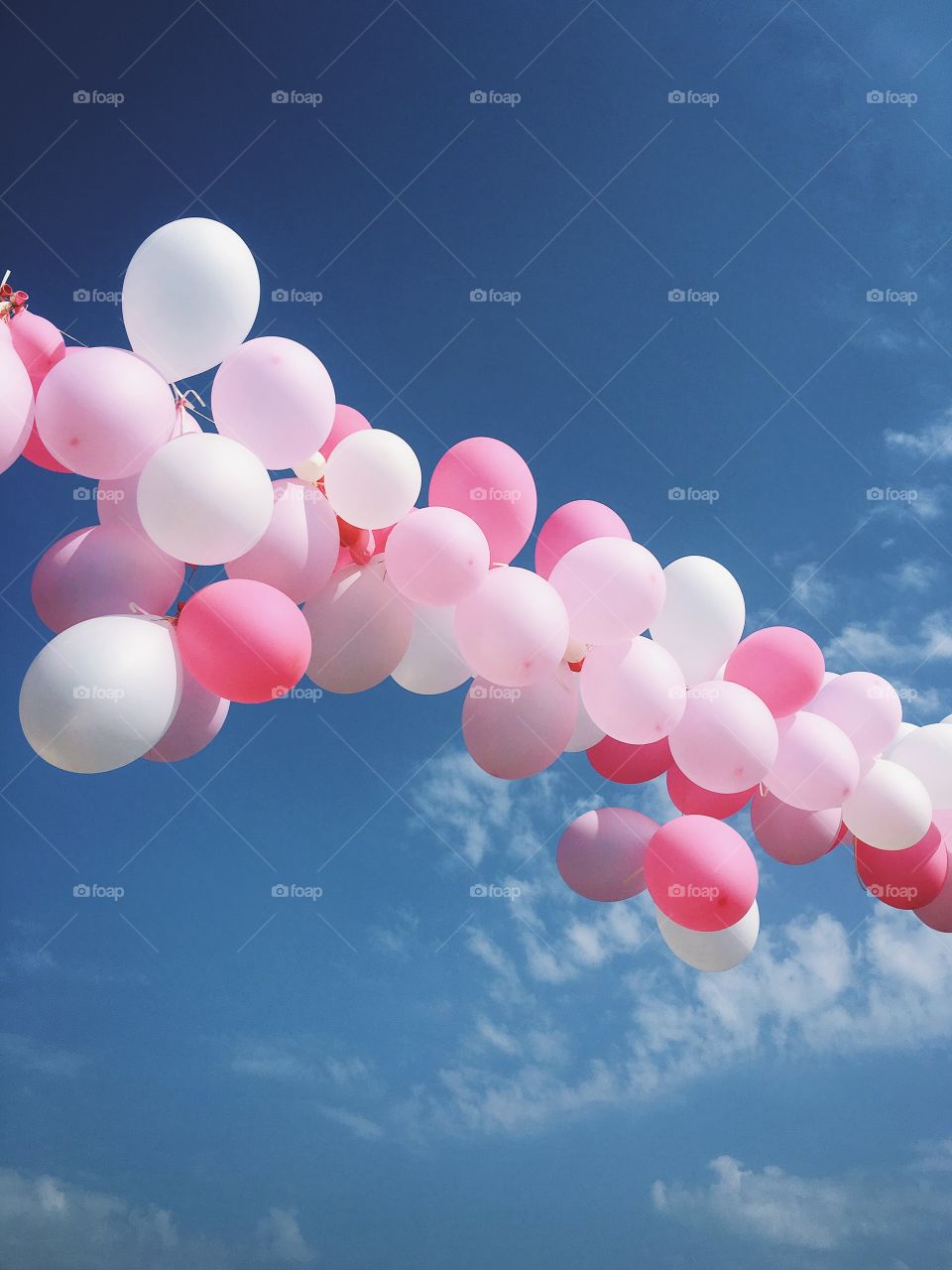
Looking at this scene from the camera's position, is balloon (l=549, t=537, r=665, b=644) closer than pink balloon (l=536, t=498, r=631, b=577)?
Yes

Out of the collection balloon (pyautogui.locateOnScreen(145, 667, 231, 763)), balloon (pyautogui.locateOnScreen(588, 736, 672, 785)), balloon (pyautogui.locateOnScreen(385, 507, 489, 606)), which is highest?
balloon (pyautogui.locateOnScreen(588, 736, 672, 785))

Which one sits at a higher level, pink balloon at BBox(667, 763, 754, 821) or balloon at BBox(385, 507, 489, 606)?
pink balloon at BBox(667, 763, 754, 821)

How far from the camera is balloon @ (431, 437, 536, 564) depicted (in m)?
2.99

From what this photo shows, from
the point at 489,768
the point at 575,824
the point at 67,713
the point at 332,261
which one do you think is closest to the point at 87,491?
the point at 67,713

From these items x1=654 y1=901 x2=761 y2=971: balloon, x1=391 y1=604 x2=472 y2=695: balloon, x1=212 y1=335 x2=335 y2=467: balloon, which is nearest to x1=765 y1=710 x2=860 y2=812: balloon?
x1=654 y1=901 x2=761 y2=971: balloon

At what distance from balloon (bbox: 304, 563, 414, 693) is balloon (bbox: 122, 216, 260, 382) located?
0.67m

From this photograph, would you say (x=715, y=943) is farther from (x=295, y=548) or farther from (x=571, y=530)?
(x=295, y=548)

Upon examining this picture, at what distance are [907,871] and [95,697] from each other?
8.35 feet

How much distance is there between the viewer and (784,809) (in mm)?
3406

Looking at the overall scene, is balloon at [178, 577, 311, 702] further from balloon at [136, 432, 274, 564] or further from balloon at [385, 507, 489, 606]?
balloon at [385, 507, 489, 606]

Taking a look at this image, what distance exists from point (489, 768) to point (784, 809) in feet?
3.32

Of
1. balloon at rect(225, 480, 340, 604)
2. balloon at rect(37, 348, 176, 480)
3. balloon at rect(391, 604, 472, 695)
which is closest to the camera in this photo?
balloon at rect(37, 348, 176, 480)

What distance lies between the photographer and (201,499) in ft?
7.71

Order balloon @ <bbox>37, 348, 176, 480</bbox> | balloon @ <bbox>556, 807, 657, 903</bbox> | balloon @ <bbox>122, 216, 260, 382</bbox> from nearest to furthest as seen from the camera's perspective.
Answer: balloon @ <bbox>37, 348, 176, 480</bbox>, balloon @ <bbox>122, 216, 260, 382</bbox>, balloon @ <bbox>556, 807, 657, 903</bbox>
